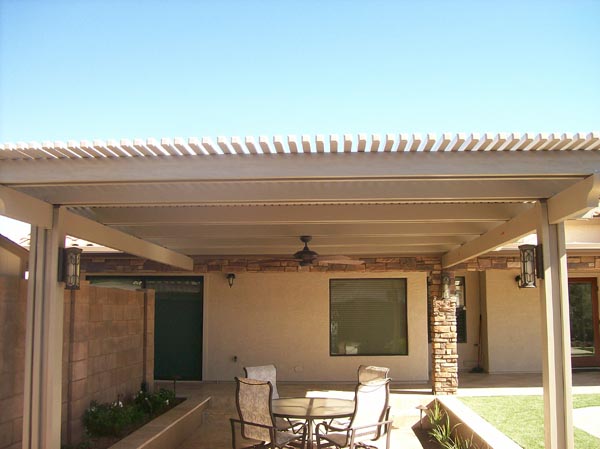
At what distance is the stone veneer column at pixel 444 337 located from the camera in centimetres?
1099

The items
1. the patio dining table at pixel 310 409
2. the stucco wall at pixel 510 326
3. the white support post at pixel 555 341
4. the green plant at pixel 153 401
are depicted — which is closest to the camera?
the white support post at pixel 555 341

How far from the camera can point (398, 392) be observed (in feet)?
37.4

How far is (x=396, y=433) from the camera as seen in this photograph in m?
9.41

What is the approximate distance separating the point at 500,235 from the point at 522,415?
300cm

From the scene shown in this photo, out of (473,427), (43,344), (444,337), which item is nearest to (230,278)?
(444,337)

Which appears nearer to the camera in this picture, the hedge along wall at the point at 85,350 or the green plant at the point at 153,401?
the hedge along wall at the point at 85,350

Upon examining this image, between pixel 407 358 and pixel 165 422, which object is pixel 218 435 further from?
pixel 407 358

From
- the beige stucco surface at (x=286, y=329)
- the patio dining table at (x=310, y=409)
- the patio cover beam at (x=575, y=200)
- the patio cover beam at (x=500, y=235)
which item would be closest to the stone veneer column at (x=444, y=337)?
the patio cover beam at (x=500, y=235)

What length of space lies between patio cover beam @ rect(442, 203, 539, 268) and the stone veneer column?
875 millimetres

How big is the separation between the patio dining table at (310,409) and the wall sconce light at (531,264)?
8.06 ft

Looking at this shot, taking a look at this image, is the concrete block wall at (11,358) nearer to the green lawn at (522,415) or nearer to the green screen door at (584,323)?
the green lawn at (522,415)

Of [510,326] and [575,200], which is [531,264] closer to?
[575,200]

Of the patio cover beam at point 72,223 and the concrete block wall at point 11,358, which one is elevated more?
the patio cover beam at point 72,223

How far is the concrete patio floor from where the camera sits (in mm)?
9086
